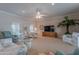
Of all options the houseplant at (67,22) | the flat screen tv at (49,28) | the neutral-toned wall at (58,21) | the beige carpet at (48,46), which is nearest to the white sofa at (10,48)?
the beige carpet at (48,46)

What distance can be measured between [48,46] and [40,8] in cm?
73

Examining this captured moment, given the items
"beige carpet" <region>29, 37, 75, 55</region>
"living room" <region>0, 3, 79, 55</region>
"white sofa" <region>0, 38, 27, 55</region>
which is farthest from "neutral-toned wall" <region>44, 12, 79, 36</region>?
"white sofa" <region>0, 38, 27, 55</region>

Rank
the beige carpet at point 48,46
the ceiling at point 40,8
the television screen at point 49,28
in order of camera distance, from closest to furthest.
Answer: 1. the ceiling at point 40,8
2. the beige carpet at point 48,46
3. the television screen at point 49,28

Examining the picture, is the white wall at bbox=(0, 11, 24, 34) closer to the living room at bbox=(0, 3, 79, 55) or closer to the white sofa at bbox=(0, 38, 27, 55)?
the living room at bbox=(0, 3, 79, 55)

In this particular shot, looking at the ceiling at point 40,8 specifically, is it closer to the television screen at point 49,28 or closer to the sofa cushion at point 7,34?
the television screen at point 49,28

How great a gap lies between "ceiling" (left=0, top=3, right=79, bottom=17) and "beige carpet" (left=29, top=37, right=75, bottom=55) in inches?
20.1

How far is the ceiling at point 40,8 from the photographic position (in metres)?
1.79

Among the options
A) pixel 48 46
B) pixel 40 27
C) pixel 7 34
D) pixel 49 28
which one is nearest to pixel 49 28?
pixel 49 28

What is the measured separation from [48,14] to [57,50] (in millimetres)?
712

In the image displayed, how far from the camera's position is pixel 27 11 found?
199cm

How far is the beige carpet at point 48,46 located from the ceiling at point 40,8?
0.51 meters
